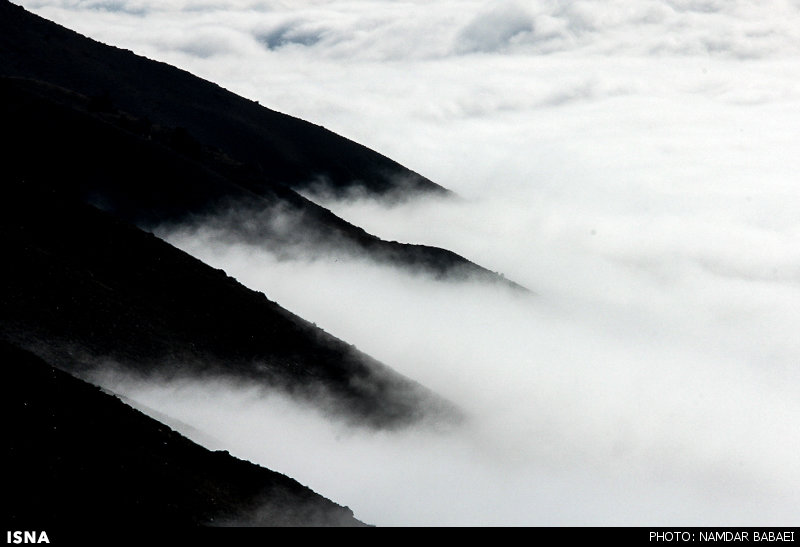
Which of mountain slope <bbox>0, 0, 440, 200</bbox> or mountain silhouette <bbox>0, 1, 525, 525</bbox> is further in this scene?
mountain slope <bbox>0, 0, 440, 200</bbox>

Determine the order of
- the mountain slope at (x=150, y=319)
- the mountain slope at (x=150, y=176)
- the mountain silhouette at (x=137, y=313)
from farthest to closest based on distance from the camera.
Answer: the mountain slope at (x=150, y=176), the mountain slope at (x=150, y=319), the mountain silhouette at (x=137, y=313)

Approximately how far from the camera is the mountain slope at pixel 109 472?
21.4 metres

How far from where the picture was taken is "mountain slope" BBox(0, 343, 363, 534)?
21.4 meters

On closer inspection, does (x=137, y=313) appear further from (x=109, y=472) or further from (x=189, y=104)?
(x=189, y=104)

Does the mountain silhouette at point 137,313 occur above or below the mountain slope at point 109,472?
above

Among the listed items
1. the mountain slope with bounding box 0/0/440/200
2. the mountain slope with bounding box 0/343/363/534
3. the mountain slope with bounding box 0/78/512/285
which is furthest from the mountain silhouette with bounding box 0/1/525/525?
the mountain slope with bounding box 0/0/440/200

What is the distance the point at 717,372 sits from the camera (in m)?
196

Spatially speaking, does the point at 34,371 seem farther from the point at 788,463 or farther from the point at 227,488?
the point at 788,463

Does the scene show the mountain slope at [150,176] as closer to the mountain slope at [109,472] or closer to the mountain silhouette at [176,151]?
the mountain silhouette at [176,151]

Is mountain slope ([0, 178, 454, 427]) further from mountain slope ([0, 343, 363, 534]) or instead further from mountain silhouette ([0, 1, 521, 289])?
mountain silhouette ([0, 1, 521, 289])

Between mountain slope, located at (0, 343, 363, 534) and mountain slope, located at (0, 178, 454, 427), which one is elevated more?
mountain slope, located at (0, 178, 454, 427)

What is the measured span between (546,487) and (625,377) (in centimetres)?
7535

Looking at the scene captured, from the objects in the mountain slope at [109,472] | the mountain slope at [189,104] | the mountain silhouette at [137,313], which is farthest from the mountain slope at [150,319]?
the mountain slope at [189,104]

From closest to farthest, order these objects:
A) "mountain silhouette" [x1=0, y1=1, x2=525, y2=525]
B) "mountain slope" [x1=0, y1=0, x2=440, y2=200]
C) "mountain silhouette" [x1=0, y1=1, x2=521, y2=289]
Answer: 1. "mountain silhouette" [x1=0, y1=1, x2=525, y2=525]
2. "mountain silhouette" [x1=0, y1=1, x2=521, y2=289]
3. "mountain slope" [x1=0, y1=0, x2=440, y2=200]
